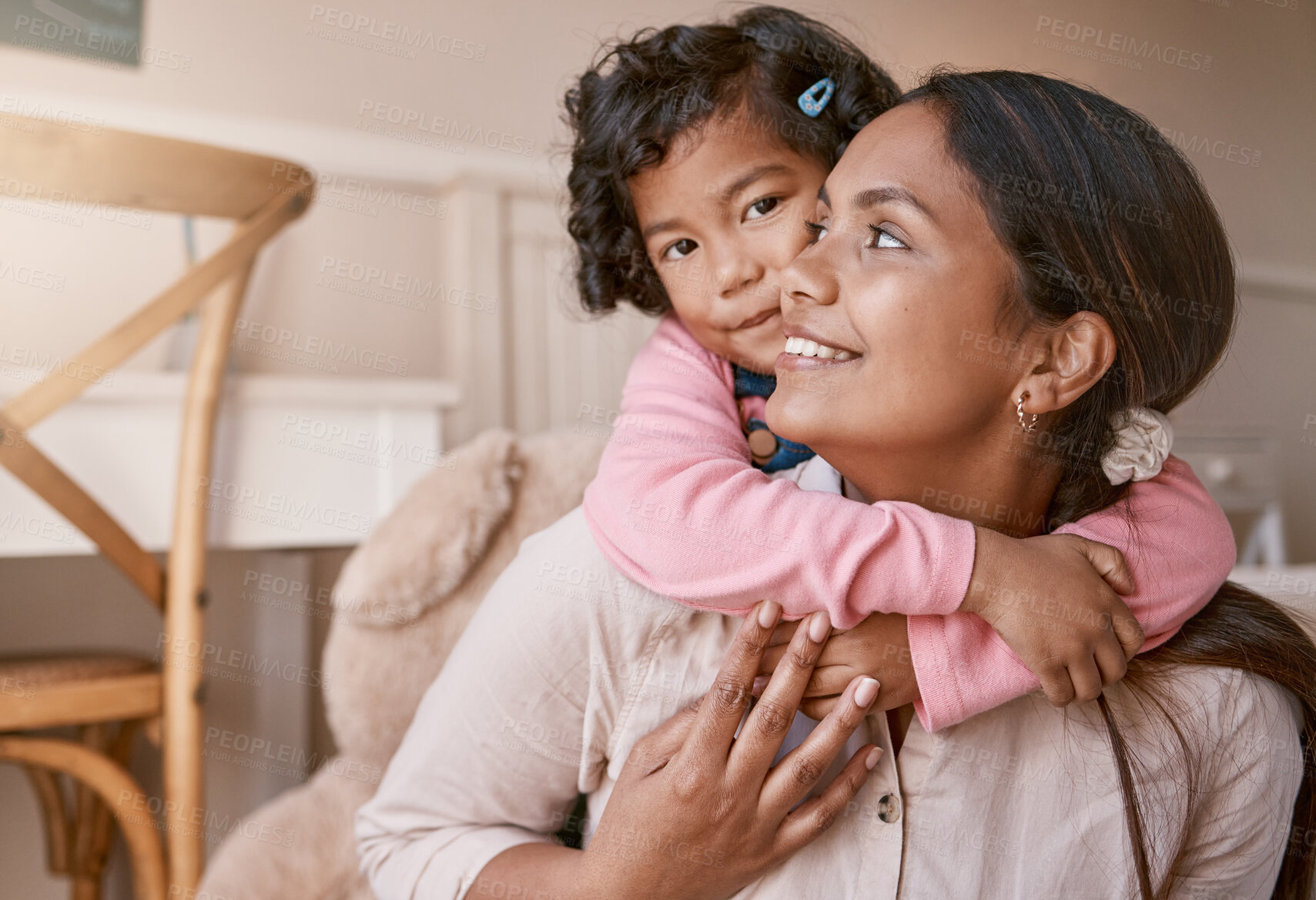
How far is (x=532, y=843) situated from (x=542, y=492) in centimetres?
43

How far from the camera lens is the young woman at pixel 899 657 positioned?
650 millimetres

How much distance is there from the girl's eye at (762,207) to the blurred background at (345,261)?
25.8 inches

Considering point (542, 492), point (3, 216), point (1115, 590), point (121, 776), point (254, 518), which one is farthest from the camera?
point (3, 216)

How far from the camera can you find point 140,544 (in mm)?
1291

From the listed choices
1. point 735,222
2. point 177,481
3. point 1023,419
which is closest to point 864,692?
point 1023,419

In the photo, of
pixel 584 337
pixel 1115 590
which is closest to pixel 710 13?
pixel 584 337

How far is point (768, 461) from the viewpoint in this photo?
904mm

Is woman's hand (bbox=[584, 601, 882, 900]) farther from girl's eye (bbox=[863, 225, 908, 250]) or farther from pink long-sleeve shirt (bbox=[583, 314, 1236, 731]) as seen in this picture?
girl's eye (bbox=[863, 225, 908, 250])

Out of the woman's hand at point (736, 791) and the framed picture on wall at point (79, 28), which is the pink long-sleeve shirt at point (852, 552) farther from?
the framed picture on wall at point (79, 28)

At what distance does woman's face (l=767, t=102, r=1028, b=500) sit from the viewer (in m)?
0.66

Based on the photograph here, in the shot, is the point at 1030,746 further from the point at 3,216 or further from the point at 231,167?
the point at 3,216

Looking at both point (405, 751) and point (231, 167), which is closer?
point (405, 751)

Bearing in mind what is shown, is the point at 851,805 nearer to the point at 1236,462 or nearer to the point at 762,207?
the point at 762,207

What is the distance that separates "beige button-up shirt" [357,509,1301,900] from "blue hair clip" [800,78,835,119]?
48cm
